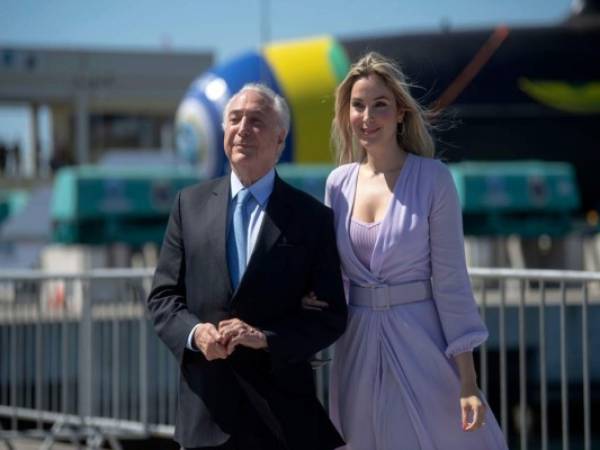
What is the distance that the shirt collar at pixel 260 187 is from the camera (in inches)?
133

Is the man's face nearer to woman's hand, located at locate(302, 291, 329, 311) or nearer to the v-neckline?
the v-neckline

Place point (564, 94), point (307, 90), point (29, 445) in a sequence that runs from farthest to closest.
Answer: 1. point (564, 94)
2. point (307, 90)
3. point (29, 445)

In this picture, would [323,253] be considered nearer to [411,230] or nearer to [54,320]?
[411,230]

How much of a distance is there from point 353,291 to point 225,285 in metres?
0.46

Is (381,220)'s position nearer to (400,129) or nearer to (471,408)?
(400,129)

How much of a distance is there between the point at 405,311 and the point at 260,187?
599mm

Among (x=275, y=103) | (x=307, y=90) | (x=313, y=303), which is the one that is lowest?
(x=313, y=303)

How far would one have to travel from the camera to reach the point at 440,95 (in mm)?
20188

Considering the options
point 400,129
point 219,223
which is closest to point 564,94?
point 400,129

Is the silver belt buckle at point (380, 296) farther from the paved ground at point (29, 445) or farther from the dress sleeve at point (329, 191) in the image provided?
the paved ground at point (29, 445)

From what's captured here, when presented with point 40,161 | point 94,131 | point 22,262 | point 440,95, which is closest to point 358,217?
point 440,95

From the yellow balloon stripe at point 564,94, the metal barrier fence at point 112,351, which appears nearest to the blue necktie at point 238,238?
the metal barrier fence at point 112,351

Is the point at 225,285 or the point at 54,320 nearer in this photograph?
the point at 225,285

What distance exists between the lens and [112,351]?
877cm
